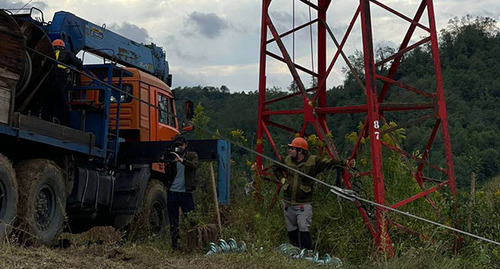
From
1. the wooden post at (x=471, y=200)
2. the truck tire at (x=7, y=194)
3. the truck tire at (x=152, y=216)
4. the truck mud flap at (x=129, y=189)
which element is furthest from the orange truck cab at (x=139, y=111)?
the wooden post at (x=471, y=200)

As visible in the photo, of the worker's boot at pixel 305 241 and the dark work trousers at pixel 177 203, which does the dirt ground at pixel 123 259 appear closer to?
the dark work trousers at pixel 177 203

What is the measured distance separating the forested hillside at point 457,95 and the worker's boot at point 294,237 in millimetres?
23000

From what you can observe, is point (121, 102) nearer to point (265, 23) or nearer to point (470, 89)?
point (265, 23)

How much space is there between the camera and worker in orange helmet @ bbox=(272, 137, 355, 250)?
1045cm

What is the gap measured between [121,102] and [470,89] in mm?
48528

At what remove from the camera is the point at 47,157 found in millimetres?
10422

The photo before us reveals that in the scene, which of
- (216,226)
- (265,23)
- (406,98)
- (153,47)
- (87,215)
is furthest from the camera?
(406,98)

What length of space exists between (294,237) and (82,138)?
345 centimetres

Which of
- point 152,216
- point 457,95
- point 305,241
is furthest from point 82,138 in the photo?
point 457,95

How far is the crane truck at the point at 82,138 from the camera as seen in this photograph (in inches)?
366

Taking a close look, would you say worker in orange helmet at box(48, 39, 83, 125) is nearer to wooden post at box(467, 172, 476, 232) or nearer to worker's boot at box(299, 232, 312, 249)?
worker's boot at box(299, 232, 312, 249)

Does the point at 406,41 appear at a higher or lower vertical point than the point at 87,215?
higher

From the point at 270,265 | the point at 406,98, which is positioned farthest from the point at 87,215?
the point at 406,98

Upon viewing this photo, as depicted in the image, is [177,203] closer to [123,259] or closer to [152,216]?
[123,259]
